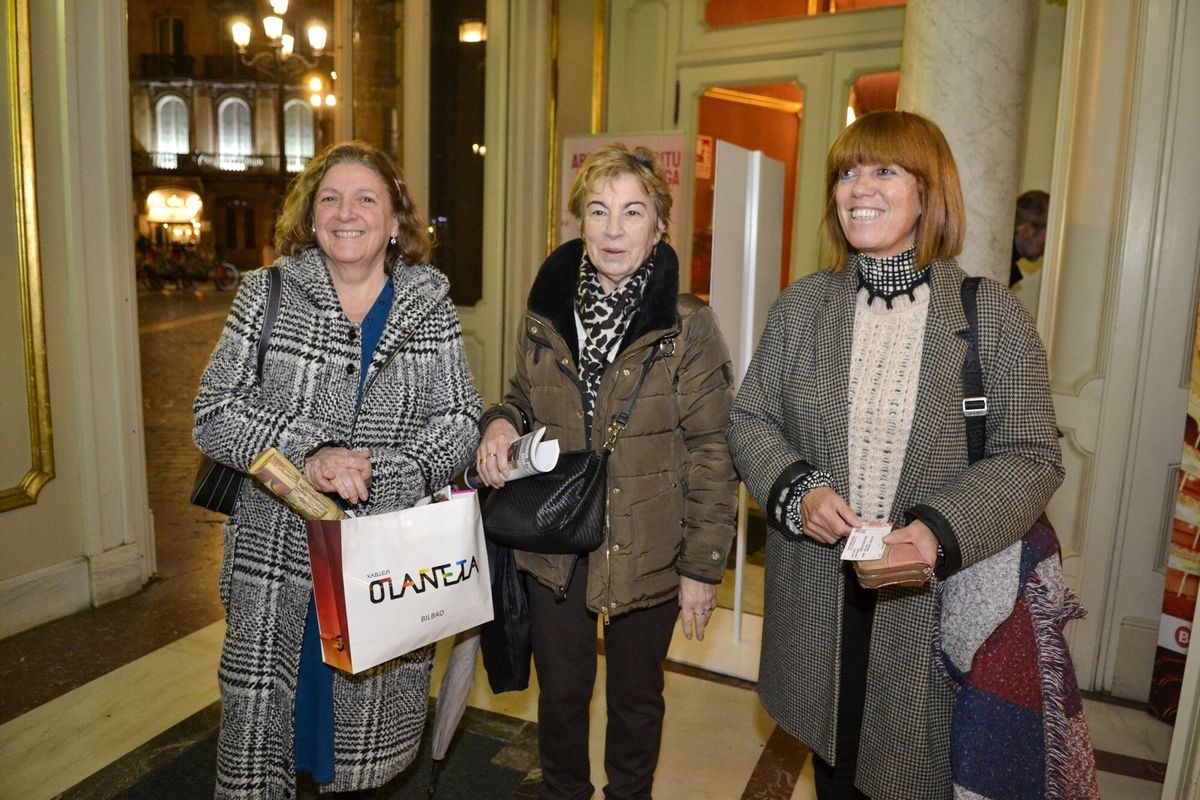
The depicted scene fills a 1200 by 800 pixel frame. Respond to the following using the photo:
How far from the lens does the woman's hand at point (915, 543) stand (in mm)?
1396

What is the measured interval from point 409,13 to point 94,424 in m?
3.24

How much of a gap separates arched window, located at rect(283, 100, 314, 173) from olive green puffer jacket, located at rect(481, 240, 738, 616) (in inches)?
1533

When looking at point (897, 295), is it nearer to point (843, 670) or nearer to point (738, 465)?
point (738, 465)

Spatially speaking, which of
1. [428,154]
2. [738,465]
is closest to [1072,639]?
[738,465]

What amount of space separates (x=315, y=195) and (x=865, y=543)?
4.57ft

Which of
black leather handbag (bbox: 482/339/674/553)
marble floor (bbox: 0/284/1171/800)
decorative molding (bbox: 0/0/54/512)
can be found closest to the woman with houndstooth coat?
black leather handbag (bbox: 482/339/674/553)

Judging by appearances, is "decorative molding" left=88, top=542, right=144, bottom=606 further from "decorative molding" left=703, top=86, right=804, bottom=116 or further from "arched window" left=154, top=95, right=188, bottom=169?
"arched window" left=154, top=95, right=188, bottom=169

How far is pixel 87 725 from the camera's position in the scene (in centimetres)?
272

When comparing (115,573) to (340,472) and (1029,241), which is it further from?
(1029,241)

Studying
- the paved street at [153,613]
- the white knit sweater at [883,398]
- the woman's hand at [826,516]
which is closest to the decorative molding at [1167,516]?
the white knit sweater at [883,398]

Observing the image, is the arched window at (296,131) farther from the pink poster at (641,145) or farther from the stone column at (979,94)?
the stone column at (979,94)

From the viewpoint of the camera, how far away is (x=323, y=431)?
1.81 meters

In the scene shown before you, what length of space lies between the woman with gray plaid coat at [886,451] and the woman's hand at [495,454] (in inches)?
18.8

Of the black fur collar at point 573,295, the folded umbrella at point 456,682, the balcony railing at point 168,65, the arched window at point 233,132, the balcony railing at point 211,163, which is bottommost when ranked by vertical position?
the folded umbrella at point 456,682
